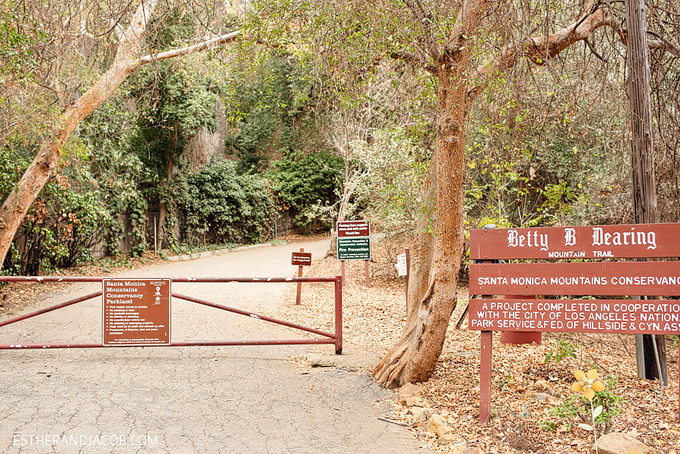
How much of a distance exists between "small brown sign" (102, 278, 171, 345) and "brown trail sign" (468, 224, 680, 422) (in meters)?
3.91

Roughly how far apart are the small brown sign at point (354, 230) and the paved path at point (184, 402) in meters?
5.22

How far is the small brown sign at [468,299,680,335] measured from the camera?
4.23 meters

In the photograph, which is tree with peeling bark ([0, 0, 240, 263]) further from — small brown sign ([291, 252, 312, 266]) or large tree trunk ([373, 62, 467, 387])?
large tree trunk ([373, 62, 467, 387])

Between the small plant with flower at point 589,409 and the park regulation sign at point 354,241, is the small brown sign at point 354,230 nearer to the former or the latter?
the park regulation sign at point 354,241

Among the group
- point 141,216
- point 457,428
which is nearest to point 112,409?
point 457,428

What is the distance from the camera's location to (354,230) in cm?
1280

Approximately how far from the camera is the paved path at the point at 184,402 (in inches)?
167

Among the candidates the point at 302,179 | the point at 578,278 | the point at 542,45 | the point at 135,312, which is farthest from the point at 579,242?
the point at 302,179

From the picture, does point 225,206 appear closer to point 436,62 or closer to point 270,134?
point 270,134

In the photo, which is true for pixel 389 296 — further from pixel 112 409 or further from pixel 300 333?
pixel 112 409

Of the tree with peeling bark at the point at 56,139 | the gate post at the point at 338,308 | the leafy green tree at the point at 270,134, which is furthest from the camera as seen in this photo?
the leafy green tree at the point at 270,134

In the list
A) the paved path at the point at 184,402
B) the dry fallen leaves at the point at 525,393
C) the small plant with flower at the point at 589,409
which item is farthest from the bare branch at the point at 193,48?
the small plant with flower at the point at 589,409

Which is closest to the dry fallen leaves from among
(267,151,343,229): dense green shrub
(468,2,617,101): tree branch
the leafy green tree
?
(468,2,617,101): tree branch

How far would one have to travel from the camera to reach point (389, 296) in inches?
506
